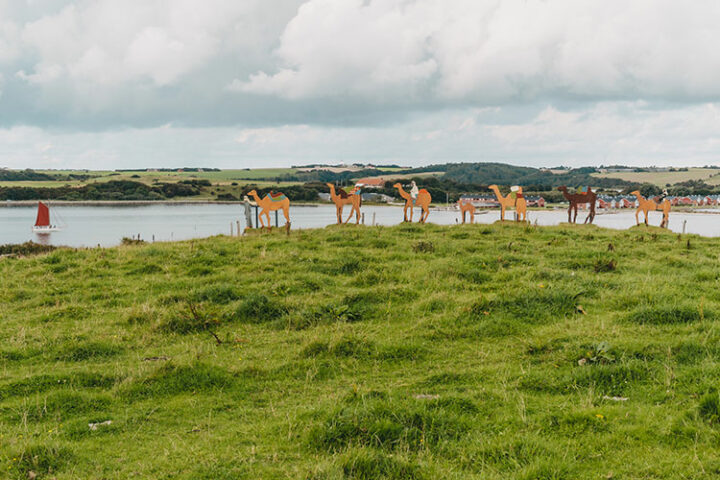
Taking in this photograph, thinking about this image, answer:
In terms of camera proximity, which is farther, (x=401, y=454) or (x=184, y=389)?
(x=184, y=389)

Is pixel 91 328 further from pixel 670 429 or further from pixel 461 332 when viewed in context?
pixel 670 429

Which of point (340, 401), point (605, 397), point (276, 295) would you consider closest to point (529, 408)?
point (605, 397)

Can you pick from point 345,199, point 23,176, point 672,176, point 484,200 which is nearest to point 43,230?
A: point 484,200

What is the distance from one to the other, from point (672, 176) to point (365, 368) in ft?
644

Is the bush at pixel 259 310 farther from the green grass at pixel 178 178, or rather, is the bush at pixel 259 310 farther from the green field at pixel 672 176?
the green field at pixel 672 176

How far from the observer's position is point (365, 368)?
779 cm

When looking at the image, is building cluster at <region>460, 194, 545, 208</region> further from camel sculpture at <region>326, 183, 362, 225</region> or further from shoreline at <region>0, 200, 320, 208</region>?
shoreline at <region>0, 200, 320, 208</region>

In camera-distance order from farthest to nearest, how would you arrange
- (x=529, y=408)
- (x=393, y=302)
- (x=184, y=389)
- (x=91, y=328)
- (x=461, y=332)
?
(x=393, y=302)
(x=91, y=328)
(x=461, y=332)
(x=184, y=389)
(x=529, y=408)

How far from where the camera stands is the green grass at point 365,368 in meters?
4.99

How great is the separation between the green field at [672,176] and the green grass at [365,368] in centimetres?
16705

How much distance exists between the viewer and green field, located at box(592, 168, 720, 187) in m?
160

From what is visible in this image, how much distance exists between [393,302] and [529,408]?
5535 millimetres

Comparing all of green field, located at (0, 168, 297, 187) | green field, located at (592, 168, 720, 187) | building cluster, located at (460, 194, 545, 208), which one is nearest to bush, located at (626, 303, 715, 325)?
building cluster, located at (460, 194, 545, 208)

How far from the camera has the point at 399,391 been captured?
6.62m
